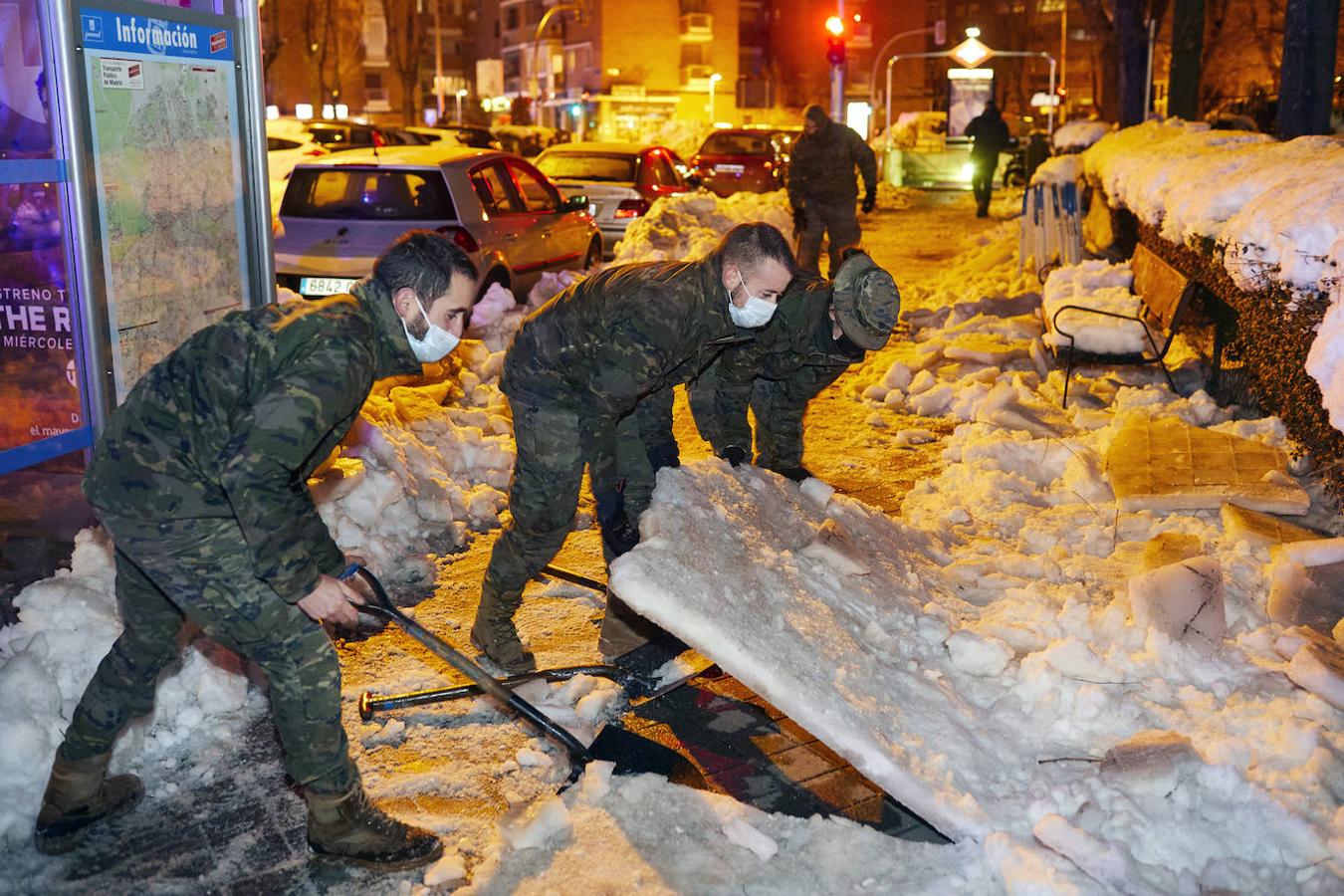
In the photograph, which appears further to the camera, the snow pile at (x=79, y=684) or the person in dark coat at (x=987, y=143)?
the person in dark coat at (x=987, y=143)

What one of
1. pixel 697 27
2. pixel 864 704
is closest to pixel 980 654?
pixel 864 704

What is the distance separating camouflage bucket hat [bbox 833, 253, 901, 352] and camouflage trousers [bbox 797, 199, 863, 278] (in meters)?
8.05

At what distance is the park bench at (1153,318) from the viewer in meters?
8.77

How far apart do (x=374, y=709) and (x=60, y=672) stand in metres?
1.06

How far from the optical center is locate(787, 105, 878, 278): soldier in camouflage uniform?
13062 millimetres

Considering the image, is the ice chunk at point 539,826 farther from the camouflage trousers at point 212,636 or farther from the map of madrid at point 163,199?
the map of madrid at point 163,199

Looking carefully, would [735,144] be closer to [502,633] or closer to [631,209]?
[631,209]

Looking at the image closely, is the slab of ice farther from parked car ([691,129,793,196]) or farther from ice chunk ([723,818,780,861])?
parked car ([691,129,793,196])

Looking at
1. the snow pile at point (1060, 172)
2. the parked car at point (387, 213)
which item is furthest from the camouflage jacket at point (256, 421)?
the snow pile at point (1060, 172)

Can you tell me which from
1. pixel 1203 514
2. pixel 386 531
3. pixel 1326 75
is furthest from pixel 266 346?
pixel 1326 75

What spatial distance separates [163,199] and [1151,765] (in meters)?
4.35

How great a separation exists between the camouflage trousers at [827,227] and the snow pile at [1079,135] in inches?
358

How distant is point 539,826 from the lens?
144 inches

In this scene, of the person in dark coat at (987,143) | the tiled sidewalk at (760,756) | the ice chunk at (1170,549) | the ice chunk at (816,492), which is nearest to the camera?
the tiled sidewalk at (760,756)
